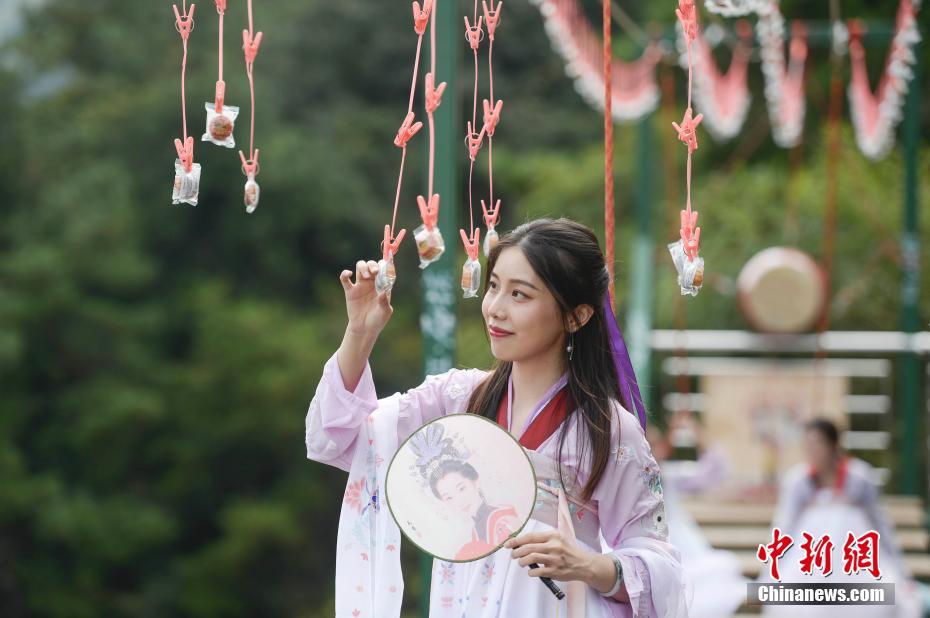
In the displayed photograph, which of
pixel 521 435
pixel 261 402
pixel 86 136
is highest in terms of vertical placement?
pixel 86 136

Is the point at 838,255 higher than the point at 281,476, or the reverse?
the point at 838,255

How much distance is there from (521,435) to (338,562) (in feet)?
1.16

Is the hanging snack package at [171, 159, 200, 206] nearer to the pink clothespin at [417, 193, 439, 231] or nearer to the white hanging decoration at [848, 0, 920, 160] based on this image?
the pink clothespin at [417, 193, 439, 231]

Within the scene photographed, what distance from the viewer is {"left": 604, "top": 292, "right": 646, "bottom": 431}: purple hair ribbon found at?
76.2 inches

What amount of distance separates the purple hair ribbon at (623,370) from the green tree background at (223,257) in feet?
28.1

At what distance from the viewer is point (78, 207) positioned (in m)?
12.2

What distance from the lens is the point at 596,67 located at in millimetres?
6512

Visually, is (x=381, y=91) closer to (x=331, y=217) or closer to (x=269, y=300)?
(x=331, y=217)

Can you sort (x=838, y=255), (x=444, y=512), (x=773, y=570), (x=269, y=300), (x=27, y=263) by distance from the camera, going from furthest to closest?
(x=269, y=300), (x=27, y=263), (x=838, y=255), (x=773, y=570), (x=444, y=512)

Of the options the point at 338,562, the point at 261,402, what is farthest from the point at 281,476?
the point at 338,562

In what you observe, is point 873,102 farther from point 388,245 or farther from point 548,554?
point 548,554
